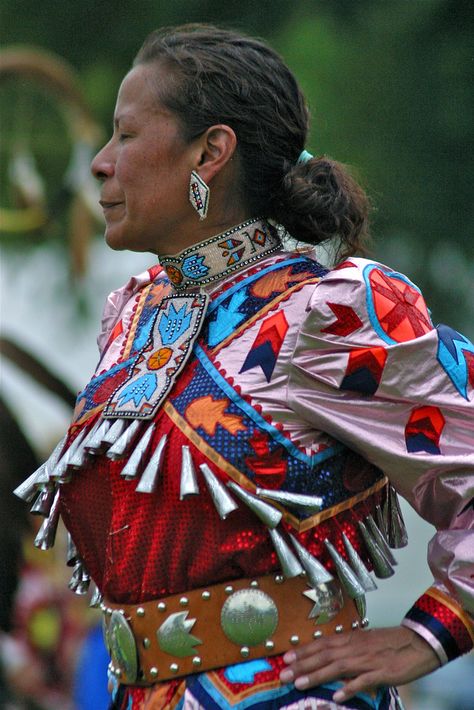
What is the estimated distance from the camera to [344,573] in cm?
190

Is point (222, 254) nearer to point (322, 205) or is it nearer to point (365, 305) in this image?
point (322, 205)

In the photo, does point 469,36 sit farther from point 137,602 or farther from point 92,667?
point 137,602

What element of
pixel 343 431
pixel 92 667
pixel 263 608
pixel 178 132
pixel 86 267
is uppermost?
pixel 178 132

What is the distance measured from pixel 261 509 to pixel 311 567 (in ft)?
0.40

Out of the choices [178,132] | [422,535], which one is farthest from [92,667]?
[178,132]

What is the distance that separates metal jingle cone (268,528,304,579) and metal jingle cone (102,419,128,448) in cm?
30

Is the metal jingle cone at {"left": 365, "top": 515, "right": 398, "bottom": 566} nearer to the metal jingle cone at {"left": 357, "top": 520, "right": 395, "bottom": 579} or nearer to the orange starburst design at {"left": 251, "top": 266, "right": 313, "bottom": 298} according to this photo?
the metal jingle cone at {"left": 357, "top": 520, "right": 395, "bottom": 579}

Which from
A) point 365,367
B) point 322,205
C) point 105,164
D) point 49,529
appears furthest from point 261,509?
point 105,164

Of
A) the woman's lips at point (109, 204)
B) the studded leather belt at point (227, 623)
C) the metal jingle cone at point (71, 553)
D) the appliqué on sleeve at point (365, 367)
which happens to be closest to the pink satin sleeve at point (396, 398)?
the appliqué on sleeve at point (365, 367)

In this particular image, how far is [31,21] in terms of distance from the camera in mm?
4262

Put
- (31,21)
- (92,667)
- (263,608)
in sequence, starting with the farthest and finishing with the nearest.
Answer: (31,21) → (92,667) → (263,608)

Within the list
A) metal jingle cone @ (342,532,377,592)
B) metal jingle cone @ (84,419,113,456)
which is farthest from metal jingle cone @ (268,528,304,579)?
metal jingle cone @ (84,419,113,456)

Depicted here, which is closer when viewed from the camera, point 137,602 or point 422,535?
point 137,602

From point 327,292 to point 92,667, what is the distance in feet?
7.84
